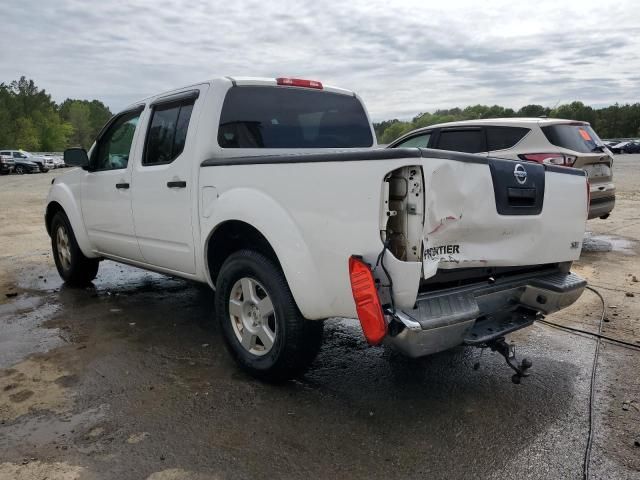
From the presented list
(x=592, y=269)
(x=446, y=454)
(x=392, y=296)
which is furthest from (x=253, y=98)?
(x=592, y=269)

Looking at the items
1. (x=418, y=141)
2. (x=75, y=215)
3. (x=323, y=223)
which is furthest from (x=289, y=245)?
(x=418, y=141)

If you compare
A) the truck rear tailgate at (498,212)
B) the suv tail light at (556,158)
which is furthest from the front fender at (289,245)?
the suv tail light at (556,158)

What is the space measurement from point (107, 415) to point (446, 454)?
77.5 inches

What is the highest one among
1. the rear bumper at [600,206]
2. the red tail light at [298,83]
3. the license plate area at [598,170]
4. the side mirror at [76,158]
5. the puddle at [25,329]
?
the red tail light at [298,83]

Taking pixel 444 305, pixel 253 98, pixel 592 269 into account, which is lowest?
pixel 592 269

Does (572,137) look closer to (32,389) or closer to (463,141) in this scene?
(463,141)

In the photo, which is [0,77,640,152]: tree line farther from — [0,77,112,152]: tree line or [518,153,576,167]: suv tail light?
[518,153,576,167]: suv tail light

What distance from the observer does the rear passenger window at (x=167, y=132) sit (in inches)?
167

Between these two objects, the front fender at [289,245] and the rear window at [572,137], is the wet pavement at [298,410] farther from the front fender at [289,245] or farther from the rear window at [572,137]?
the rear window at [572,137]

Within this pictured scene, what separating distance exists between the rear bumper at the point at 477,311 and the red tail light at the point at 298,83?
2.35m

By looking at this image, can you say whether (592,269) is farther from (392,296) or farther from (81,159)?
(81,159)

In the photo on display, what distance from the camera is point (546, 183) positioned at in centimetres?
334

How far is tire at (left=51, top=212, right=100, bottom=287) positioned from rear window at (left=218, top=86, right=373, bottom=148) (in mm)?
2838

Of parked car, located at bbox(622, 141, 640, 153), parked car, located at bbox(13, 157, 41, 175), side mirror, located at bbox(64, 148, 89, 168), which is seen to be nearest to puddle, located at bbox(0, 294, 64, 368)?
side mirror, located at bbox(64, 148, 89, 168)
